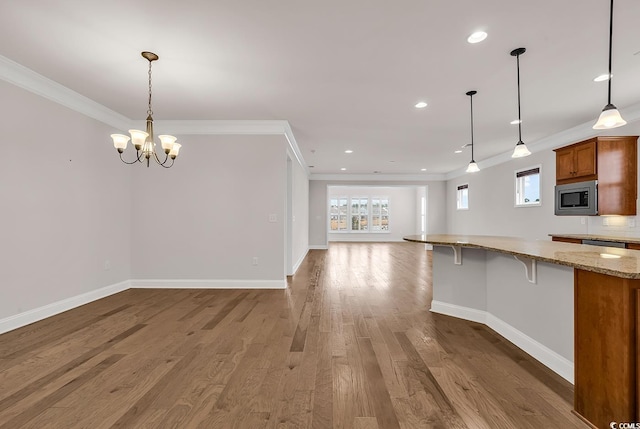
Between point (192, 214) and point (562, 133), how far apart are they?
667 centimetres

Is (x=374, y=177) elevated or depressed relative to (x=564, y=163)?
elevated

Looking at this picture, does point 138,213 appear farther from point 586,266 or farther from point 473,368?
point 586,266

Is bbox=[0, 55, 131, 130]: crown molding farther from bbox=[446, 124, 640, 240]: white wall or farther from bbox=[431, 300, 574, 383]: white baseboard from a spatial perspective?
bbox=[446, 124, 640, 240]: white wall

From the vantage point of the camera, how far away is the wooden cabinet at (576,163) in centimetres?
436

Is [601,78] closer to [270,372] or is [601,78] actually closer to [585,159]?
[585,159]

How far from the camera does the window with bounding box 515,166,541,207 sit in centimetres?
616

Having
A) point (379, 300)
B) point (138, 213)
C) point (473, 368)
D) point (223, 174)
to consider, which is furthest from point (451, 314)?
point (138, 213)

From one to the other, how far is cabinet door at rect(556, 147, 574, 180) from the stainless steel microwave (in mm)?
177

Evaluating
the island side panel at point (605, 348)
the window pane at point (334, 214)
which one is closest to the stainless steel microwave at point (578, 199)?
the island side panel at point (605, 348)

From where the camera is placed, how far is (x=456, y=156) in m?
7.47

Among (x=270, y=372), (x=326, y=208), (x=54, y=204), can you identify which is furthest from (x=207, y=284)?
(x=326, y=208)

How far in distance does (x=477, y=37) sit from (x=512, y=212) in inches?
221

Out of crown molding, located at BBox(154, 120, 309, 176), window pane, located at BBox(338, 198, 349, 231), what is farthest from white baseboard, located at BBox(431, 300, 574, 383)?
window pane, located at BBox(338, 198, 349, 231)

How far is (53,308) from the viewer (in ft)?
11.3
